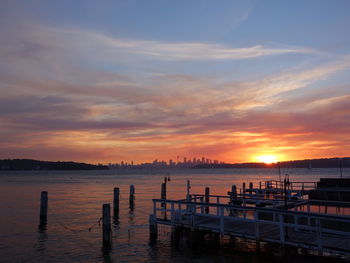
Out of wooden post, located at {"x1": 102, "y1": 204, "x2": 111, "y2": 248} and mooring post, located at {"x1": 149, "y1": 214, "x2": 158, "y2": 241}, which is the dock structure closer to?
mooring post, located at {"x1": 149, "y1": 214, "x2": 158, "y2": 241}

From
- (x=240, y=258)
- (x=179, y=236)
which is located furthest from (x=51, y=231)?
(x=240, y=258)

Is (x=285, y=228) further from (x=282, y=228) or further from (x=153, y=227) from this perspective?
(x=153, y=227)

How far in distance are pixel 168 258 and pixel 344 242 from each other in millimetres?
8457

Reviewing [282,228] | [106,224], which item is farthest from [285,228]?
[106,224]

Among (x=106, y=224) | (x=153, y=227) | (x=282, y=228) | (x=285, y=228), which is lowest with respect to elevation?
(x=153, y=227)

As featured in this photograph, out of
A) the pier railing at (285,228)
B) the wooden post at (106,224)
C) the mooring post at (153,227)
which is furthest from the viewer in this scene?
the mooring post at (153,227)

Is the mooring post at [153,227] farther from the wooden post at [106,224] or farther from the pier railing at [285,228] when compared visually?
the wooden post at [106,224]

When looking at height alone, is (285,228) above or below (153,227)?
above

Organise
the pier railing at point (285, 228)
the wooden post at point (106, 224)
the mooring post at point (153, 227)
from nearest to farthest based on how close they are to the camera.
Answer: the pier railing at point (285, 228), the wooden post at point (106, 224), the mooring post at point (153, 227)

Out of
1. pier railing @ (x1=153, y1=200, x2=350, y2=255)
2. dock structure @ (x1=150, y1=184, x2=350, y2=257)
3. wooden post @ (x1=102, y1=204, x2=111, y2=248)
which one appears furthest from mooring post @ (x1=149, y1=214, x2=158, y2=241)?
wooden post @ (x1=102, y1=204, x2=111, y2=248)

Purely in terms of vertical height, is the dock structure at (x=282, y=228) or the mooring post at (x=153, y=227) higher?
the dock structure at (x=282, y=228)

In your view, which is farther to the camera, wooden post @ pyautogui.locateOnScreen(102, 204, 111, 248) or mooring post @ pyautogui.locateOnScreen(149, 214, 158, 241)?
mooring post @ pyautogui.locateOnScreen(149, 214, 158, 241)

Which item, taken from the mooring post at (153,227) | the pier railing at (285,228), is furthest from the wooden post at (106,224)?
the pier railing at (285,228)

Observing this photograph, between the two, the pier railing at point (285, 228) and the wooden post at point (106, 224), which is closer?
the pier railing at point (285, 228)
